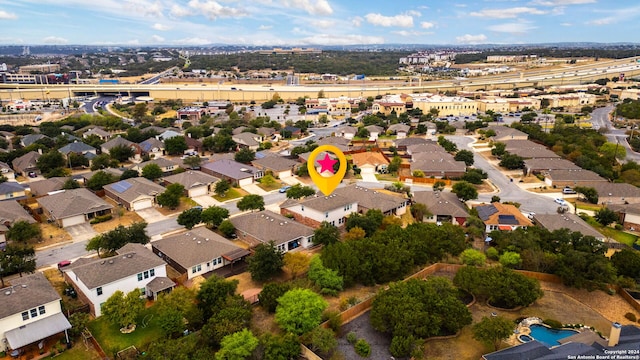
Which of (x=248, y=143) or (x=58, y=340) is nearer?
(x=58, y=340)

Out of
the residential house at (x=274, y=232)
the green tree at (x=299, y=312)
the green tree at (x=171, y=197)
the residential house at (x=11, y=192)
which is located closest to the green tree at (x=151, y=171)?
the green tree at (x=171, y=197)

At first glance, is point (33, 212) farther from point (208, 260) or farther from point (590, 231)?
point (590, 231)

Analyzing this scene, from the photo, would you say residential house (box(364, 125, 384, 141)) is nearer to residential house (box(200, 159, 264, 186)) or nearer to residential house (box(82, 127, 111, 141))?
residential house (box(200, 159, 264, 186))

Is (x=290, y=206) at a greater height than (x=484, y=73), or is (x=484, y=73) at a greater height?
(x=484, y=73)

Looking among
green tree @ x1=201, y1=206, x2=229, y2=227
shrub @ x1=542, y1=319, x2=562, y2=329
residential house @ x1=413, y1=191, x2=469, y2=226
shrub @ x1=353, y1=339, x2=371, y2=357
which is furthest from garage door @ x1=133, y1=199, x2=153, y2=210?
shrub @ x1=542, y1=319, x2=562, y2=329

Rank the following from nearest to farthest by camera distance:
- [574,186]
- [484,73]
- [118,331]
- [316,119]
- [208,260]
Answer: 1. [118,331]
2. [208,260]
3. [574,186]
4. [316,119]
5. [484,73]

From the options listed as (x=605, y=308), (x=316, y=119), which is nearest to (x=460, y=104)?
(x=316, y=119)
